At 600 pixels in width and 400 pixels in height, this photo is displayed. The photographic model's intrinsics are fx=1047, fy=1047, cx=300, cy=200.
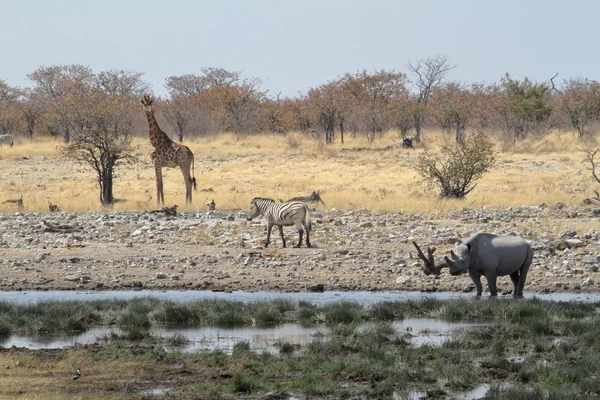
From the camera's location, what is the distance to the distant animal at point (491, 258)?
16.7 metres

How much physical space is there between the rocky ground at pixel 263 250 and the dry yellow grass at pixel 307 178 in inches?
101

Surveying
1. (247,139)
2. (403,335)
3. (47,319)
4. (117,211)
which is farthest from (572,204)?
(247,139)

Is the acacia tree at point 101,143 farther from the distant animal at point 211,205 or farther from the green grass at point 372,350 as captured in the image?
the green grass at point 372,350

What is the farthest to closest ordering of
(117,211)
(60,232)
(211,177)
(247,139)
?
(247,139), (211,177), (117,211), (60,232)

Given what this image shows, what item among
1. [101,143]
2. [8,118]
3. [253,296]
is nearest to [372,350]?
[253,296]

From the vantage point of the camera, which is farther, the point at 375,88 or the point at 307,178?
the point at 375,88

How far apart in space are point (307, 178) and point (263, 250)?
16.5m

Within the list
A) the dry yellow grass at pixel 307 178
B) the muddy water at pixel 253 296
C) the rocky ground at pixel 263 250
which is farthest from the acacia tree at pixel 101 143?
the muddy water at pixel 253 296

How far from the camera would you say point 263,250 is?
69.8 ft

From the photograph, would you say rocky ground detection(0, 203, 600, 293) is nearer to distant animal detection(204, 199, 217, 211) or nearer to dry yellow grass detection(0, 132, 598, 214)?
distant animal detection(204, 199, 217, 211)

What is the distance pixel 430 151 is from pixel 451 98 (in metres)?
11.8

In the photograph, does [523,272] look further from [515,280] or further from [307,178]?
[307,178]

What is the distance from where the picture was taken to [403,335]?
1351cm

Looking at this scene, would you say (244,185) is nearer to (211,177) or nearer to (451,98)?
(211,177)
